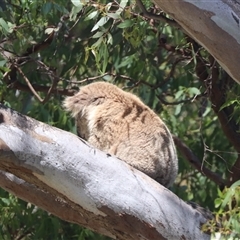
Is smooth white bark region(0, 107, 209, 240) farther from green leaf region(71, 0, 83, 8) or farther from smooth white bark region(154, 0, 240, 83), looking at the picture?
green leaf region(71, 0, 83, 8)

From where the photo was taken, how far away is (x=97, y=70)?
498cm

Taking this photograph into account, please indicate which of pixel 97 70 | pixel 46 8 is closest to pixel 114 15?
pixel 46 8

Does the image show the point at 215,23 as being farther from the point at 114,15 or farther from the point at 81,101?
the point at 81,101

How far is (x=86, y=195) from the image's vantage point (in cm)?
298

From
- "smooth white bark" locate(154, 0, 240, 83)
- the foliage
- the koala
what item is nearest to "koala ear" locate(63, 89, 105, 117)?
the koala

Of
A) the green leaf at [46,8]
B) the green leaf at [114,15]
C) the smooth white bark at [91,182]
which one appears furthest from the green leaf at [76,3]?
the smooth white bark at [91,182]

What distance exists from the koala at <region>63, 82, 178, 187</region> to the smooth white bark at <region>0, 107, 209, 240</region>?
0.79m

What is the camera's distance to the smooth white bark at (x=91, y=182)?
9.48ft

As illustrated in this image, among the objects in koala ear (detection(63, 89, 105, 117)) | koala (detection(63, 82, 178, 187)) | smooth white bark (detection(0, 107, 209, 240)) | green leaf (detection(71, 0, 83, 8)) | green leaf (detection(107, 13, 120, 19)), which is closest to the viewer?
smooth white bark (detection(0, 107, 209, 240))

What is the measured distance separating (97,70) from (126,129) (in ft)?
3.46

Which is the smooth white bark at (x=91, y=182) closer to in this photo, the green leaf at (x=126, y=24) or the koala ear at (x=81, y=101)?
the green leaf at (x=126, y=24)

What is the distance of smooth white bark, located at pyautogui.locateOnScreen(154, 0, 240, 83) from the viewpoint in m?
2.69

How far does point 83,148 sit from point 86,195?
205 millimetres

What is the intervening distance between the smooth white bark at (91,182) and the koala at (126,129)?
0.79m
